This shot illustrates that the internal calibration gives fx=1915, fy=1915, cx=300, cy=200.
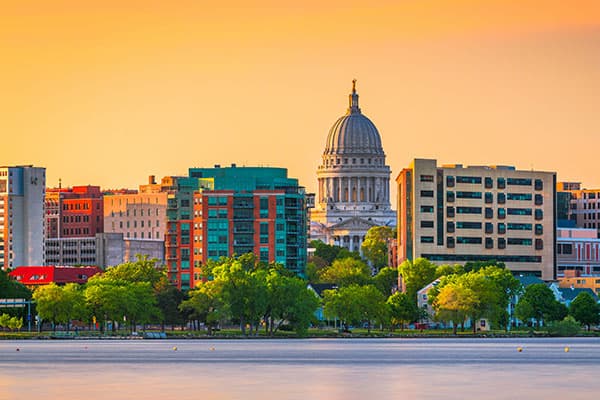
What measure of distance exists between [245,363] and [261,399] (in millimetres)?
38637

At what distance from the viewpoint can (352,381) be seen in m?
112

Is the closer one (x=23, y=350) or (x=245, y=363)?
(x=245, y=363)

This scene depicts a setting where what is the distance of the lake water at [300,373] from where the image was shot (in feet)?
336

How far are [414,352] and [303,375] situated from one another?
4321cm

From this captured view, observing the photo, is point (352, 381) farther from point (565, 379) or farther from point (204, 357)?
point (204, 357)

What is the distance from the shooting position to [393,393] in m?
102

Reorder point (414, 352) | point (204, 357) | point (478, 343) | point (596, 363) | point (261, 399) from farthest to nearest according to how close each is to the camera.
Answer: point (478, 343) < point (414, 352) < point (204, 357) < point (596, 363) < point (261, 399)

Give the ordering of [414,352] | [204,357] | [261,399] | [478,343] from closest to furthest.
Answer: [261,399]
[204,357]
[414,352]
[478,343]

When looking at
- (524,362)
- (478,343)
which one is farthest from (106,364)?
(478,343)

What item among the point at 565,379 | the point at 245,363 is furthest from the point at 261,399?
the point at 245,363

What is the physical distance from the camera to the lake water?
103 metres

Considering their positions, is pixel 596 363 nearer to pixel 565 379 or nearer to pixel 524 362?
pixel 524 362

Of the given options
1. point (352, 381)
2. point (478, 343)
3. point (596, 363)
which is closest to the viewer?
point (352, 381)

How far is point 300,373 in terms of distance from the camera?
121500 millimetres
